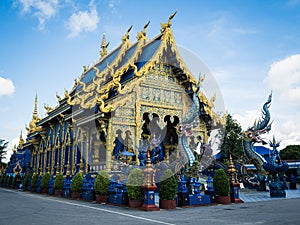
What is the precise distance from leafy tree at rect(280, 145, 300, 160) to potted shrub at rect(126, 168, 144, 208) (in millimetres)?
39122

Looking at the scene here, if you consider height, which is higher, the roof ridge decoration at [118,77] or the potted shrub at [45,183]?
the roof ridge decoration at [118,77]

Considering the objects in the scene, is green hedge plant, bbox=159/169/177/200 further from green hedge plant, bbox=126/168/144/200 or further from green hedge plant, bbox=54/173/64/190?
green hedge plant, bbox=54/173/64/190

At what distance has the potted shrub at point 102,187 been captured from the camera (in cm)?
1181

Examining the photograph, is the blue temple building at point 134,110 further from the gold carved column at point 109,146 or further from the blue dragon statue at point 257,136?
the blue dragon statue at point 257,136

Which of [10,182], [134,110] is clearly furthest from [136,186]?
[10,182]

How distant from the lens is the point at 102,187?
11867 millimetres

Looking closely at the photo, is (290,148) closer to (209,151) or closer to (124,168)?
(209,151)

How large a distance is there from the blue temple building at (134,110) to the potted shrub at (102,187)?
4.28ft

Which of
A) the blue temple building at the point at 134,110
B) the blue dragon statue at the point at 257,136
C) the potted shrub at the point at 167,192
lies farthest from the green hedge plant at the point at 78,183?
the blue dragon statue at the point at 257,136

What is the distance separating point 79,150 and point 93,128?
202cm

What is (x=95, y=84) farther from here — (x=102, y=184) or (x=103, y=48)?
(x=103, y=48)

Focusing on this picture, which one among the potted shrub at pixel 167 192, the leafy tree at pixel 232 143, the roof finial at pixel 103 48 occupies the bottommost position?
the potted shrub at pixel 167 192

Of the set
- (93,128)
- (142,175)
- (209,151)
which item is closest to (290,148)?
(209,151)

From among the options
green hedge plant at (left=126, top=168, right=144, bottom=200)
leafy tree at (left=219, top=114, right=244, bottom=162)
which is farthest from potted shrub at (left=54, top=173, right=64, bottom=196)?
leafy tree at (left=219, top=114, right=244, bottom=162)
